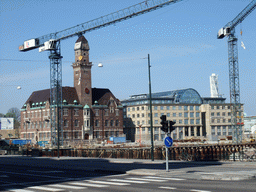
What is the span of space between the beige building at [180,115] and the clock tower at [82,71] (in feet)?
79.0

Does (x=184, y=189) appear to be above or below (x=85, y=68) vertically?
below

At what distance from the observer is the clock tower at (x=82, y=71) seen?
392ft

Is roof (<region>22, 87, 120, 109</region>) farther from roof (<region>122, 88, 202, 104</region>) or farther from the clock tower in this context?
roof (<region>122, 88, 202, 104</region>)

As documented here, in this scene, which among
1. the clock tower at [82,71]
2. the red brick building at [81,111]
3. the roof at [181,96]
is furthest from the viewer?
the roof at [181,96]

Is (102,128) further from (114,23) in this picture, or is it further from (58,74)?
(114,23)

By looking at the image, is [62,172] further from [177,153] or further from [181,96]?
[181,96]

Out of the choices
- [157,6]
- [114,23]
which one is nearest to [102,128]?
[114,23]

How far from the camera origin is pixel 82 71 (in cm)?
11969

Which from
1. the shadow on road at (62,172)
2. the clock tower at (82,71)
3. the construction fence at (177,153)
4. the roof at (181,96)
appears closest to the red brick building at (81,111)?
the clock tower at (82,71)

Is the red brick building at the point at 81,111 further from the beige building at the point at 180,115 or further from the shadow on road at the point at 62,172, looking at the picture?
the shadow on road at the point at 62,172

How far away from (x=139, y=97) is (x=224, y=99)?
117ft

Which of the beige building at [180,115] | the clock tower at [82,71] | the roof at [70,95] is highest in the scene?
the clock tower at [82,71]

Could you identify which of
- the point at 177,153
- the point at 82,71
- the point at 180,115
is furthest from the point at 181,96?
the point at 177,153

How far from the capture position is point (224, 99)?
156 metres
